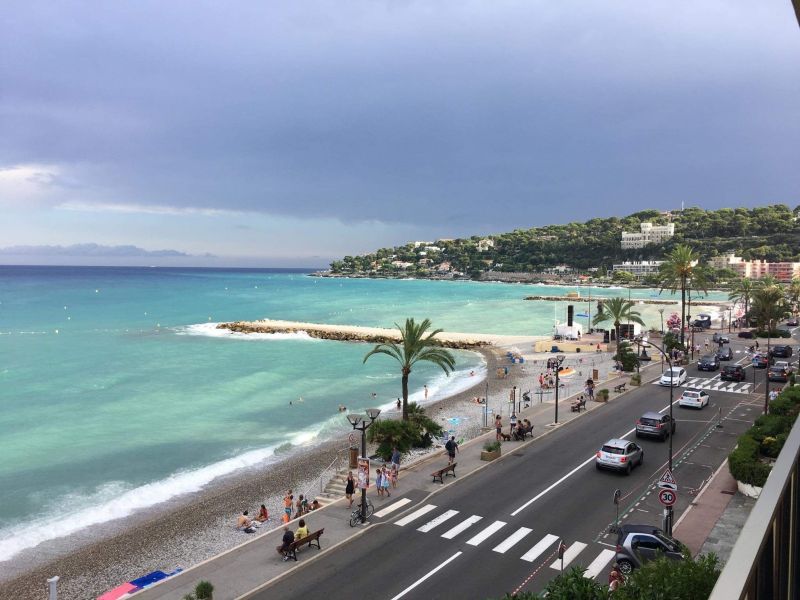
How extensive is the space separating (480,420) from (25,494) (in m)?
27.4

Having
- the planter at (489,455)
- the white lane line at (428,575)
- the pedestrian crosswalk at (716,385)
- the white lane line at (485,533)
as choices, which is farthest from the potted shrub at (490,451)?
the pedestrian crosswalk at (716,385)

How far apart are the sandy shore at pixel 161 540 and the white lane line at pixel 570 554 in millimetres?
11911

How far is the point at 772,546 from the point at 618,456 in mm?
23356

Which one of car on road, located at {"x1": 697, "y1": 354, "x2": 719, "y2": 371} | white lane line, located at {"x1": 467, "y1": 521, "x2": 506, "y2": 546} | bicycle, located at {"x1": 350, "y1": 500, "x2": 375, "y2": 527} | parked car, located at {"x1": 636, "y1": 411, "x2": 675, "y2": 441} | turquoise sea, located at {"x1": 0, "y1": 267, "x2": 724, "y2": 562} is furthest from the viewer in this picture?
car on road, located at {"x1": 697, "y1": 354, "x2": 719, "y2": 371}

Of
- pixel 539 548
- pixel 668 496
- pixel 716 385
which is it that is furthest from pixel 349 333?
pixel 668 496

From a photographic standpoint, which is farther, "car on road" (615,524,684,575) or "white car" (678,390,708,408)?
"white car" (678,390,708,408)

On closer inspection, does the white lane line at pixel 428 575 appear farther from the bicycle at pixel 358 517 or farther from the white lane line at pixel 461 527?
the bicycle at pixel 358 517

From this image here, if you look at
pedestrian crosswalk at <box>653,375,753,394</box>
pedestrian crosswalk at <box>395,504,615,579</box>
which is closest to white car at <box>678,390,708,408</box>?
pedestrian crosswalk at <box>653,375,753,394</box>

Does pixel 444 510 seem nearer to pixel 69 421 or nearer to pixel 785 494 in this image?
pixel 785 494

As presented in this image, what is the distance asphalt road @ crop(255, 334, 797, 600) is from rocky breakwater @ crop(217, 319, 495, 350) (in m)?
51.6

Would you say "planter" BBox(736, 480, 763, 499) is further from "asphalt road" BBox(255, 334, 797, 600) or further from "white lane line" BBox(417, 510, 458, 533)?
"white lane line" BBox(417, 510, 458, 533)

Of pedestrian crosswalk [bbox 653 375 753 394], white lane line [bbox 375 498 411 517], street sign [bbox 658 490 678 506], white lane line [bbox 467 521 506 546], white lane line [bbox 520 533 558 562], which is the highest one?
street sign [bbox 658 490 678 506]

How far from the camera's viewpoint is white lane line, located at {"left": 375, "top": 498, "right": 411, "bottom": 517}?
70.3 ft

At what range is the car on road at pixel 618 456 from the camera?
958 inches
